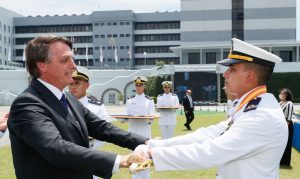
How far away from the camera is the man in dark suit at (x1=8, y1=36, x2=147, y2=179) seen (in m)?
2.30

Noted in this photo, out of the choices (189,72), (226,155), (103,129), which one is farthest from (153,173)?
(189,72)

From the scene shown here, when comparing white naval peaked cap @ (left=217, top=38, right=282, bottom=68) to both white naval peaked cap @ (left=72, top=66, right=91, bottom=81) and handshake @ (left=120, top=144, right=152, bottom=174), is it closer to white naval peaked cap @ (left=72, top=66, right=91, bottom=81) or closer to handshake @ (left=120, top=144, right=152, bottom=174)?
handshake @ (left=120, top=144, right=152, bottom=174)

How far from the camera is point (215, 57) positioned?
5747 cm

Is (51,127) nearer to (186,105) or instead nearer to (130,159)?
(130,159)

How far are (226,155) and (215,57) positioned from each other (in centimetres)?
5570

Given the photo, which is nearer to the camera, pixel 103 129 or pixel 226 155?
pixel 226 155

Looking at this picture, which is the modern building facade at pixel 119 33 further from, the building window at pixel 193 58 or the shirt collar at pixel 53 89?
the shirt collar at pixel 53 89

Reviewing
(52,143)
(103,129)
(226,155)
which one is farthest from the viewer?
(103,129)

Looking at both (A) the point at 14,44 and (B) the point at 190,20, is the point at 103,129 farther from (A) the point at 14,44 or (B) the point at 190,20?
(A) the point at 14,44

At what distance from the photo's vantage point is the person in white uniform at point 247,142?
8.48 feet

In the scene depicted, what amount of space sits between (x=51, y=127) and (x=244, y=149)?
114cm

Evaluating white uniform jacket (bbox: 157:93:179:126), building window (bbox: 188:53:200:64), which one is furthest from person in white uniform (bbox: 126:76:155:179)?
building window (bbox: 188:53:200:64)

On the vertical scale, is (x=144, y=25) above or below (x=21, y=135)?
above

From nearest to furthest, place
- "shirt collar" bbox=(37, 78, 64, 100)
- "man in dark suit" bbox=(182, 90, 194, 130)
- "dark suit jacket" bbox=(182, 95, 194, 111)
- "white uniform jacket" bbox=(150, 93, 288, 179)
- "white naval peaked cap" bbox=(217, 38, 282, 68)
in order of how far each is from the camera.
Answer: "white uniform jacket" bbox=(150, 93, 288, 179) → "shirt collar" bbox=(37, 78, 64, 100) → "white naval peaked cap" bbox=(217, 38, 282, 68) → "man in dark suit" bbox=(182, 90, 194, 130) → "dark suit jacket" bbox=(182, 95, 194, 111)
